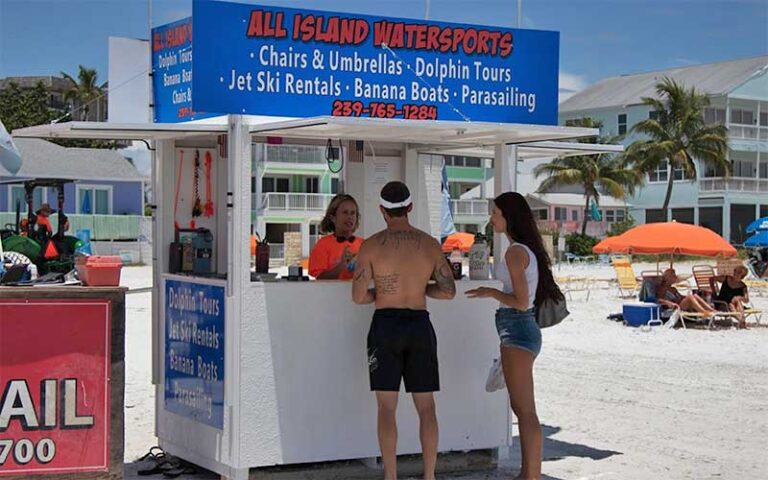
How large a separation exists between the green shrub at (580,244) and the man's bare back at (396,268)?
44679 millimetres

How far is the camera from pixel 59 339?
6.38 m

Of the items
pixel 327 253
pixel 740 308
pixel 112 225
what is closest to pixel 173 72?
pixel 327 253

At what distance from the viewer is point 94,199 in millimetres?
46906

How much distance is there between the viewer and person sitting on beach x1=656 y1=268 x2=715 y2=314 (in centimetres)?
1869

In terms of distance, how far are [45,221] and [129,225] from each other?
22.8 metres

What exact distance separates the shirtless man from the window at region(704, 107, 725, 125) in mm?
59423

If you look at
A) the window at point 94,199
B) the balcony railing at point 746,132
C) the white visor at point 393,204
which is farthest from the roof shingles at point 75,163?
the white visor at point 393,204

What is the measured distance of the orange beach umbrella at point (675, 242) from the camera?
20.4m

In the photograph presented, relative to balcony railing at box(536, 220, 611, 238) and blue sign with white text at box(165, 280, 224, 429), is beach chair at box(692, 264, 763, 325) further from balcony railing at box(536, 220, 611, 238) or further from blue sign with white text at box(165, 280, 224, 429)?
balcony railing at box(536, 220, 611, 238)

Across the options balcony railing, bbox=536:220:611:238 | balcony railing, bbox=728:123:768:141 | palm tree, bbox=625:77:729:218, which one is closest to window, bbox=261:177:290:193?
balcony railing, bbox=536:220:611:238

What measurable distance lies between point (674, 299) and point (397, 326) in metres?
14.1

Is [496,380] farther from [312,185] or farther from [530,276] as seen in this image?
[312,185]

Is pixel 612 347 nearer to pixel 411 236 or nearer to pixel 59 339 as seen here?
pixel 411 236

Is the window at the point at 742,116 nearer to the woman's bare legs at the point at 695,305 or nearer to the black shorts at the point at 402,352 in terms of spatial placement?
the woman's bare legs at the point at 695,305
